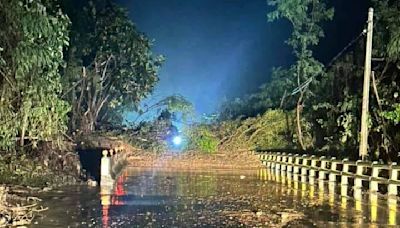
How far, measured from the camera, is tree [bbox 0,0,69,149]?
16594 mm

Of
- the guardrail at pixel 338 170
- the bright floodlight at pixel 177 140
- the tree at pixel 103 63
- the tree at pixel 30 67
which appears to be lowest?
the guardrail at pixel 338 170

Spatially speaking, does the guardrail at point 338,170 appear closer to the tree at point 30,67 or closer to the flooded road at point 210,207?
the flooded road at point 210,207

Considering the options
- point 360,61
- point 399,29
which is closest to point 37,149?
point 399,29

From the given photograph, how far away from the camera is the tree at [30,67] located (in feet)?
54.4

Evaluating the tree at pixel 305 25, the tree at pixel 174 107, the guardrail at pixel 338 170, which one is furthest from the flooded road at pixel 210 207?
the tree at pixel 305 25

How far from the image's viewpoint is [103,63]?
42062 mm

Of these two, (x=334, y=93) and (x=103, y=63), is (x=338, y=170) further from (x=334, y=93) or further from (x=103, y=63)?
(x=103, y=63)

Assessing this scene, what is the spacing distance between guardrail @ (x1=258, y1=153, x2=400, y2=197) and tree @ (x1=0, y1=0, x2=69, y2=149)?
10.8 metres

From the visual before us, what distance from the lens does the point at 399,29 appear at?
27.9 metres

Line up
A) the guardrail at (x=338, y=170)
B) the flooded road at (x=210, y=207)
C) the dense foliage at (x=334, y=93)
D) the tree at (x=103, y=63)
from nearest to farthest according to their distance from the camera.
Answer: the flooded road at (x=210, y=207)
the guardrail at (x=338, y=170)
the dense foliage at (x=334, y=93)
the tree at (x=103, y=63)

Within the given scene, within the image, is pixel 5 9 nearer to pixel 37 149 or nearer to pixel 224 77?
pixel 37 149

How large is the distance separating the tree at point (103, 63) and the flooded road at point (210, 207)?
16050mm

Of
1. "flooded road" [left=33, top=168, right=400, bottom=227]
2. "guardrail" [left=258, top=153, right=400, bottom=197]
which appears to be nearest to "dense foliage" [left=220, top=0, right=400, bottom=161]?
"guardrail" [left=258, top=153, right=400, bottom=197]

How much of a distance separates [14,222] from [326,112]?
1147 inches
